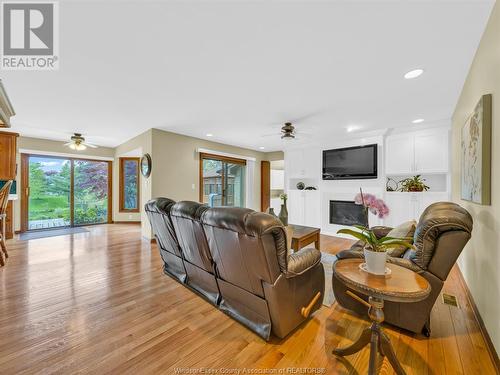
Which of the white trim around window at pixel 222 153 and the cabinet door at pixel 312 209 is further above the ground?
the white trim around window at pixel 222 153

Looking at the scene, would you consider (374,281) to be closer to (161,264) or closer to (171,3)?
(171,3)

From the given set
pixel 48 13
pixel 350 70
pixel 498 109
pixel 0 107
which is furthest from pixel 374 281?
pixel 0 107

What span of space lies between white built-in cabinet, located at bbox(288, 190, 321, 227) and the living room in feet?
6.52

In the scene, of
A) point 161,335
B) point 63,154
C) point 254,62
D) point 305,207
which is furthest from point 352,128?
point 63,154

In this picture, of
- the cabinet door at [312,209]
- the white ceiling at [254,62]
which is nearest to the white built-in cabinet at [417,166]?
the white ceiling at [254,62]

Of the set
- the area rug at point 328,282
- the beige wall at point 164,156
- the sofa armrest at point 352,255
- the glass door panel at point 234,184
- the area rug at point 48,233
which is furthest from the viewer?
the glass door panel at point 234,184

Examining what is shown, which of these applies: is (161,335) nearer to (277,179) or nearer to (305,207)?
(305,207)

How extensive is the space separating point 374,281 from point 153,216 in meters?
2.33

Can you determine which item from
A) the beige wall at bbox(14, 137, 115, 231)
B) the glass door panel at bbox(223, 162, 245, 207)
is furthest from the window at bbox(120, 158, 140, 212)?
the glass door panel at bbox(223, 162, 245, 207)

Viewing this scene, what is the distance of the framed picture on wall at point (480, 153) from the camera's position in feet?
5.34

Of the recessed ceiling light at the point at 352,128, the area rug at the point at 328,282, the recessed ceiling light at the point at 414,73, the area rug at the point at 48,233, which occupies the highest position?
the recessed ceiling light at the point at 414,73

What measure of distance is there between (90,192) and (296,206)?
5974mm

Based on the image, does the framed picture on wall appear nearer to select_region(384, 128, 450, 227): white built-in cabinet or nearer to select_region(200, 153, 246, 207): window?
select_region(384, 128, 450, 227): white built-in cabinet

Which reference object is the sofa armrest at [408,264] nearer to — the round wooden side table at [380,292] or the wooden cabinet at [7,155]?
the round wooden side table at [380,292]
